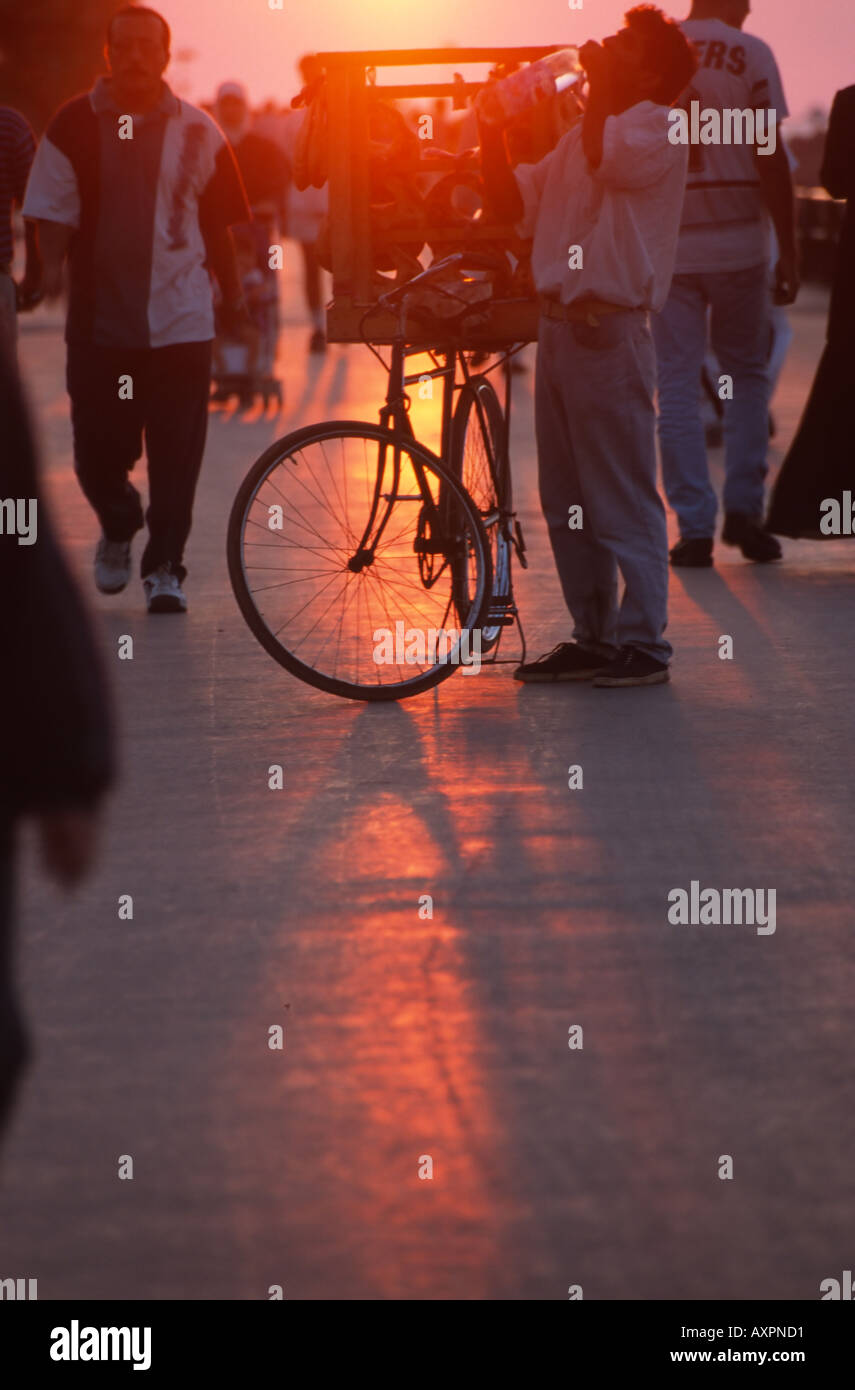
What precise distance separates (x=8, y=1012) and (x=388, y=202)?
4468 millimetres

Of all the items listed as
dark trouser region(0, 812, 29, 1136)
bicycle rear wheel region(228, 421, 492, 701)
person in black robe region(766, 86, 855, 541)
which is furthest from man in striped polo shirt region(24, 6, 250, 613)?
dark trouser region(0, 812, 29, 1136)

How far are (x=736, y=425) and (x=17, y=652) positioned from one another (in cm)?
657

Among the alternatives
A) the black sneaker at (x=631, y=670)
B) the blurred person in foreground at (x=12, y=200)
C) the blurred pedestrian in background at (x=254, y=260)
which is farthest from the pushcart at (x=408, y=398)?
the blurred pedestrian in background at (x=254, y=260)

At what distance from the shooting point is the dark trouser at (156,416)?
715 cm

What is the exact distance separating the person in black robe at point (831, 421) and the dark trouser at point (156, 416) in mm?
2074

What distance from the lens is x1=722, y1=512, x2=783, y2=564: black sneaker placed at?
799cm

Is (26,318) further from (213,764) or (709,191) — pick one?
(213,764)

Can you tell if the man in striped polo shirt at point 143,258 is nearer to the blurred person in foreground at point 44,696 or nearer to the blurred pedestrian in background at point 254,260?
the blurred person in foreground at point 44,696

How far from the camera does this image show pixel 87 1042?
337cm

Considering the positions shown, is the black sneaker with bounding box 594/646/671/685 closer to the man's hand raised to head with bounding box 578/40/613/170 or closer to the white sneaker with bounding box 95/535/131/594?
the man's hand raised to head with bounding box 578/40/613/170

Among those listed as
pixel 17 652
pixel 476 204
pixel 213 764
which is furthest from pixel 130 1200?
pixel 476 204

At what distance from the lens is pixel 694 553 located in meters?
7.84

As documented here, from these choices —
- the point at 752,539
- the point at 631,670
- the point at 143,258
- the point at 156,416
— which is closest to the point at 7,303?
the point at 143,258

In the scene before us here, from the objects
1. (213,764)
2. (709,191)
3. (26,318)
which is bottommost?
(26,318)
